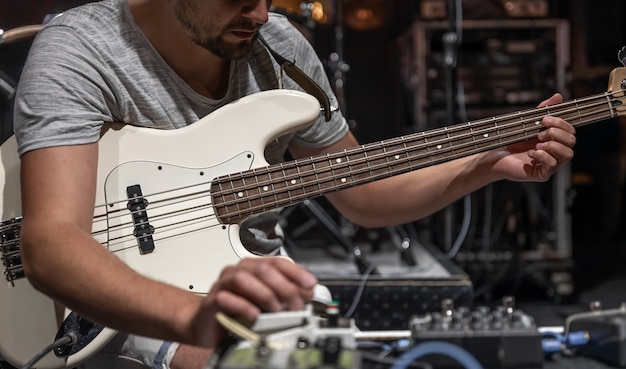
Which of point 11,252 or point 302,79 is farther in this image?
point 302,79

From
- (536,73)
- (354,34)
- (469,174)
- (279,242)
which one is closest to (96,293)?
(279,242)

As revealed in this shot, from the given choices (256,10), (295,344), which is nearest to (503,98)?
(256,10)

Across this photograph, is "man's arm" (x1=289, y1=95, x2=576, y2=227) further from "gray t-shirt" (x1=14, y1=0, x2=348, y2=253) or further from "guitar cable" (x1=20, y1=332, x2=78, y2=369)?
"guitar cable" (x1=20, y1=332, x2=78, y2=369)

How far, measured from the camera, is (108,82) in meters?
1.34

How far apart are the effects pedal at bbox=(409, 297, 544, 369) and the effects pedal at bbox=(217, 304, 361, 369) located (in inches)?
17.6

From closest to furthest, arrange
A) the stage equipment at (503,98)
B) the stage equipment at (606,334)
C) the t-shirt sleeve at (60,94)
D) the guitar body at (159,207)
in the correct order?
the t-shirt sleeve at (60,94) < the guitar body at (159,207) < the stage equipment at (606,334) < the stage equipment at (503,98)

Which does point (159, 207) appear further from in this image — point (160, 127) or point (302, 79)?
point (302, 79)

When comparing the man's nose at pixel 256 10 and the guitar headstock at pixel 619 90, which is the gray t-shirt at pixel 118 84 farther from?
the guitar headstock at pixel 619 90

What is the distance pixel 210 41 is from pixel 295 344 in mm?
749

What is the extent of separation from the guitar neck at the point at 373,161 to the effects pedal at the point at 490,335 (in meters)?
0.27

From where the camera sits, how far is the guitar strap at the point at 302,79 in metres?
1.54

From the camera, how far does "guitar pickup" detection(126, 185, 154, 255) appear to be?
1.32m

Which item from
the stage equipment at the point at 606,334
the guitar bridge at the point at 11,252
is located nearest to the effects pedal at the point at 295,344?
the guitar bridge at the point at 11,252

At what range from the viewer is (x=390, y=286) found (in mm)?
2531
